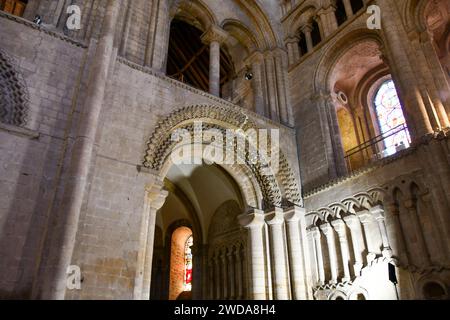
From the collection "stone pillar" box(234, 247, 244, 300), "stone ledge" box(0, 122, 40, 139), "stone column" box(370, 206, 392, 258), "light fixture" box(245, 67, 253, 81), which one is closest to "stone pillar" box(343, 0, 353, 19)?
"light fixture" box(245, 67, 253, 81)

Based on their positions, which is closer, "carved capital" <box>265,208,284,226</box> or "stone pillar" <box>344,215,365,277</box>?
"stone pillar" <box>344,215,365,277</box>

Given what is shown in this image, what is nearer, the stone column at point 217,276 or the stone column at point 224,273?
the stone column at point 224,273

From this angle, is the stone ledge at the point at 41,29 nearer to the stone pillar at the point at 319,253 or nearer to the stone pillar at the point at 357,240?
the stone pillar at the point at 319,253

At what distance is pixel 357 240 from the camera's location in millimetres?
7332

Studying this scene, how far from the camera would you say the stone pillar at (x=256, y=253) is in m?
7.69

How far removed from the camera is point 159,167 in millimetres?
6676

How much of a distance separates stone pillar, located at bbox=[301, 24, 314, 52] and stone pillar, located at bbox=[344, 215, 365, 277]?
546 cm

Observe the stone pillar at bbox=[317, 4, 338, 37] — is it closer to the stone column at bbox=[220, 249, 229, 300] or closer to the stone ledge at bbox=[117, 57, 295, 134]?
the stone ledge at bbox=[117, 57, 295, 134]

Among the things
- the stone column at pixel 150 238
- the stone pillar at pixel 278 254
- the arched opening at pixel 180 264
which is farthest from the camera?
the arched opening at pixel 180 264

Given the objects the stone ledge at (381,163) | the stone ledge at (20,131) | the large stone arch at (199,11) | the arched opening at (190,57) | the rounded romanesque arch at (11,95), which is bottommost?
the stone ledge at (20,131)

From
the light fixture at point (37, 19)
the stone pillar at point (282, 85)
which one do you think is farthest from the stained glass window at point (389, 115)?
the light fixture at point (37, 19)

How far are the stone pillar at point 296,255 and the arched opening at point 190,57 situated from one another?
7335 millimetres

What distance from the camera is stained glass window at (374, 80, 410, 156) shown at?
32.6ft
